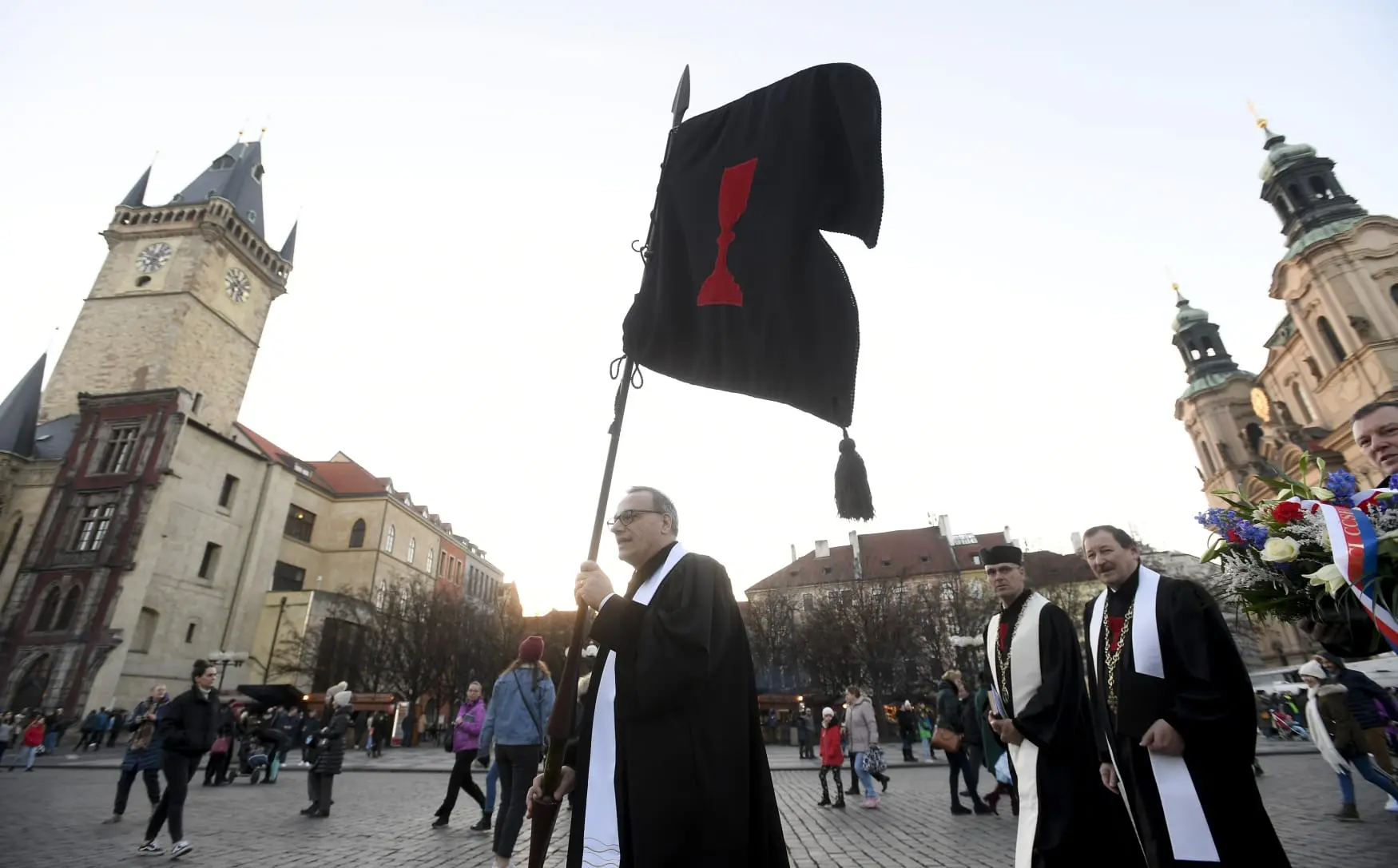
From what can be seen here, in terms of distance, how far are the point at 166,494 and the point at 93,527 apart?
357 centimetres

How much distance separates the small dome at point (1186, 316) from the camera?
56219 mm

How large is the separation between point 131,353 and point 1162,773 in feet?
182

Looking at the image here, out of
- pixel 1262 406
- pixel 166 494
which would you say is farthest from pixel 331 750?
pixel 1262 406

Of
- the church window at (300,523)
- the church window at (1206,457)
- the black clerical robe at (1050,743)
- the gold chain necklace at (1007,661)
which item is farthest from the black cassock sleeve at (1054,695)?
the church window at (1206,457)

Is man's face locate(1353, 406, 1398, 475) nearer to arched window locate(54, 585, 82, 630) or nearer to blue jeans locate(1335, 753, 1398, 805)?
blue jeans locate(1335, 753, 1398, 805)

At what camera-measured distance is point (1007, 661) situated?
461 cm

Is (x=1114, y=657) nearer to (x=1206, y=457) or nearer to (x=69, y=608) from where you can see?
(x=69, y=608)

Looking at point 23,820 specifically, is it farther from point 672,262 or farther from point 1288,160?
point 1288,160

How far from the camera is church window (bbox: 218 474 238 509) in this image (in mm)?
39656

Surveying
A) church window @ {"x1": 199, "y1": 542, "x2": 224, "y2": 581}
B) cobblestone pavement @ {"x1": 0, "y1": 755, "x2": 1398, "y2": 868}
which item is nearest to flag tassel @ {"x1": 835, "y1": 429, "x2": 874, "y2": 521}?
cobblestone pavement @ {"x1": 0, "y1": 755, "x2": 1398, "y2": 868}

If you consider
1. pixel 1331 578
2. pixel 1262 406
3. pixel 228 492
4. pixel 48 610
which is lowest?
pixel 1331 578

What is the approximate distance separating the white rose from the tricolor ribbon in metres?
0.20

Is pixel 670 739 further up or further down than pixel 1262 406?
further down

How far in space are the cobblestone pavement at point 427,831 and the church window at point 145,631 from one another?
80.3 feet
